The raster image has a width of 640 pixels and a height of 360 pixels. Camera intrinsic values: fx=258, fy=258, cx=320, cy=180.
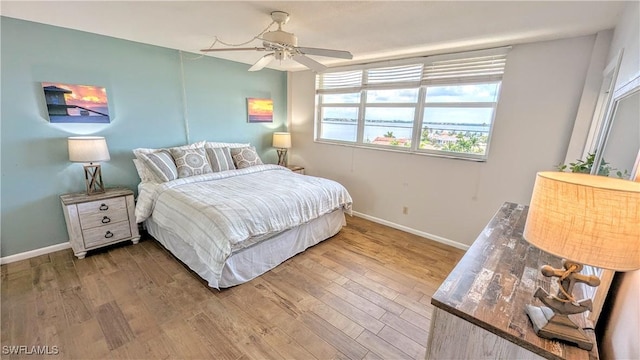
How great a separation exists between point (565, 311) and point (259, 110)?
4323 millimetres

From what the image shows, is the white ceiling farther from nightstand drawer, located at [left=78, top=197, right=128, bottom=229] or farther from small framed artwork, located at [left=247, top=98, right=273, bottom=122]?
nightstand drawer, located at [left=78, top=197, right=128, bottom=229]

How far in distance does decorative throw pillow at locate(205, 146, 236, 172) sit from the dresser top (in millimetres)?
994

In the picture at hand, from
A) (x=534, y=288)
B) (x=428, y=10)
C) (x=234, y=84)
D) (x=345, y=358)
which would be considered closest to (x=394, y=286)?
(x=345, y=358)

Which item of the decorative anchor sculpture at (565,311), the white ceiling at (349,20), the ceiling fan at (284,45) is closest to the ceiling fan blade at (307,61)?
the ceiling fan at (284,45)

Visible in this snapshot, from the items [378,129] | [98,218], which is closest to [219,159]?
[98,218]

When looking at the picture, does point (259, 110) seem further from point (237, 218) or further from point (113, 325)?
point (113, 325)

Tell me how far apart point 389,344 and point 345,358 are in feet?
1.10

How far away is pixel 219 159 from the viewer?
357 cm

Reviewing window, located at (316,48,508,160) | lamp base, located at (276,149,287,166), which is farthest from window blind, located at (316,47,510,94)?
lamp base, located at (276,149,287,166)

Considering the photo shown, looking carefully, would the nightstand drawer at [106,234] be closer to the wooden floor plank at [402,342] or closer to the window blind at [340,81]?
the wooden floor plank at [402,342]

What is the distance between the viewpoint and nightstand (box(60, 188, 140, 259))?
257 centimetres

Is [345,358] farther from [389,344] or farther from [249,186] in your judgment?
[249,186]

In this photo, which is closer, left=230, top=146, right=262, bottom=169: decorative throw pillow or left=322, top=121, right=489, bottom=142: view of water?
left=322, top=121, right=489, bottom=142: view of water

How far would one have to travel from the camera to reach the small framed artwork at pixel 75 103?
2580mm
